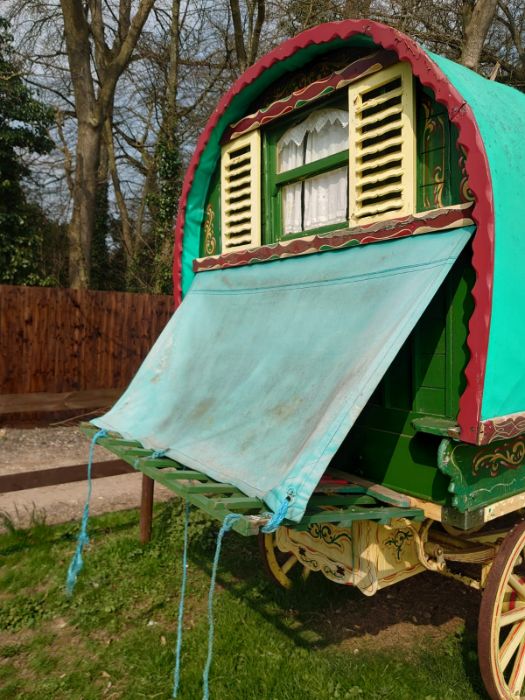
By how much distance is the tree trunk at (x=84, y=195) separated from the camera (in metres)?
14.1

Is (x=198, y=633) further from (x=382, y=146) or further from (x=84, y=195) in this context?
(x=84, y=195)

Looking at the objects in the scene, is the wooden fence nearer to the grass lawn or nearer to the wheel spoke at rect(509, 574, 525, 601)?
the grass lawn

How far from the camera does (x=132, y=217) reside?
24484 millimetres

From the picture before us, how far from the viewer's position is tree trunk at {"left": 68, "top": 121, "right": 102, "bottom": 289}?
1408 centimetres

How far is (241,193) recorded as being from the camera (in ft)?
14.3

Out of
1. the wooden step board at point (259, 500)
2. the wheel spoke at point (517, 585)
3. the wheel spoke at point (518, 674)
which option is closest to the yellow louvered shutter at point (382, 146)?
the wooden step board at point (259, 500)

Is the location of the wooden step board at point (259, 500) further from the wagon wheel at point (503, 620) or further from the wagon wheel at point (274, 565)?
the wagon wheel at point (274, 565)

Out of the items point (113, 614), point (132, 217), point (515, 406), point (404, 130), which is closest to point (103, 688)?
point (113, 614)

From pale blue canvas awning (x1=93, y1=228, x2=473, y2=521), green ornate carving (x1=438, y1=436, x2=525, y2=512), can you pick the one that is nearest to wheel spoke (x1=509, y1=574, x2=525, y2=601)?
green ornate carving (x1=438, y1=436, x2=525, y2=512)

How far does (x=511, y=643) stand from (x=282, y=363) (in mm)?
1908

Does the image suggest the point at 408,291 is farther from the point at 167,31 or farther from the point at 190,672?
the point at 167,31

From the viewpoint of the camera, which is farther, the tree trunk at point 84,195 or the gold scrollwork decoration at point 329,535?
the tree trunk at point 84,195

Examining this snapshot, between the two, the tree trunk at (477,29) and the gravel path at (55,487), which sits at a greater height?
the tree trunk at (477,29)

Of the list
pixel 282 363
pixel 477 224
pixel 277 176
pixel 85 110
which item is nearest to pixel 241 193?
pixel 277 176
